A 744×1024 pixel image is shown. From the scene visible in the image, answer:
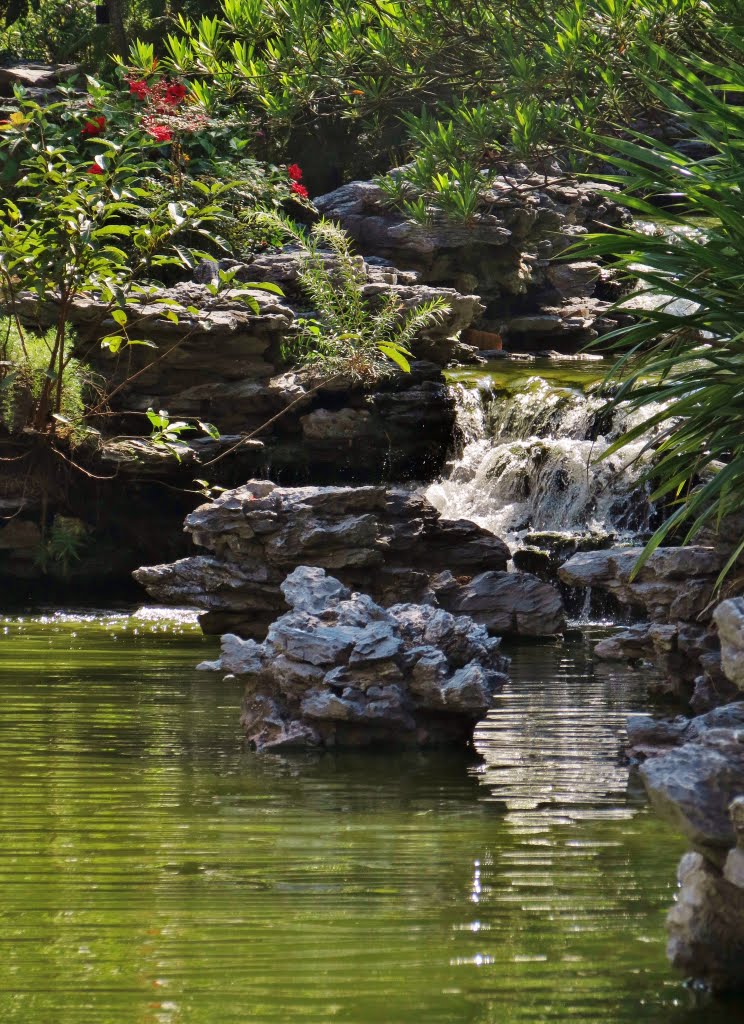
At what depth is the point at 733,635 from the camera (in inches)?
103

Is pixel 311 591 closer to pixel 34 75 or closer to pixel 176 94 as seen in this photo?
pixel 176 94

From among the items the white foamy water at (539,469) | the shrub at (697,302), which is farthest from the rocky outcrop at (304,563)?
the shrub at (697,302)

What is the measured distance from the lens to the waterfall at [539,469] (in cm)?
1216

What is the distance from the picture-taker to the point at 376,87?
316 inches

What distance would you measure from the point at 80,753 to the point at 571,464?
804cm

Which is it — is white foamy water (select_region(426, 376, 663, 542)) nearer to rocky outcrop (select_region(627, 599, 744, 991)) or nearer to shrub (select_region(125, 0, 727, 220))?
shrub (select_region(125, 0, 727, 220))

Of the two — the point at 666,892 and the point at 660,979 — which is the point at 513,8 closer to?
the point at 666,892

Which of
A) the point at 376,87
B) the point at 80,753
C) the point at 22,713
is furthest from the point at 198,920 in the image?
the point at 376,87

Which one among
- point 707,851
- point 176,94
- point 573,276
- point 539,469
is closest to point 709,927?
point 707,851

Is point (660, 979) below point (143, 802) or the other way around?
the other way around

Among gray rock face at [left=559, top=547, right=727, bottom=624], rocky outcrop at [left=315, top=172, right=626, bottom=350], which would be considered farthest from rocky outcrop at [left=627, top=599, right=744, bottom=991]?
rocky outcrop at [left=315, top=172, right=626, bottom=350]

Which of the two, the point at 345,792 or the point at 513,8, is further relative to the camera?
the point at 513,8

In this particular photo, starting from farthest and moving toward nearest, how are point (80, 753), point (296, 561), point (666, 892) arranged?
1. point (296, 561)
2. point (80, 753)
3. point (666, 892)

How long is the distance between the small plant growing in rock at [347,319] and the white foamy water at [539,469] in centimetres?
133
